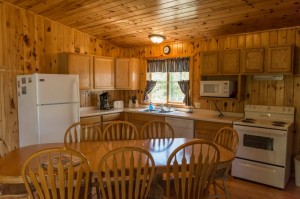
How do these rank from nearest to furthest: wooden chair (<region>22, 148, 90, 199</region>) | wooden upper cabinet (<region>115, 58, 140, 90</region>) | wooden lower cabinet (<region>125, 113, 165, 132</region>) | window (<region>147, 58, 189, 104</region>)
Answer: wooden chair (<region>22, 148, 90, 199</region>) → wooden lower cabinet (<region>125, 113, 165, 132</region>) → window (<region>147, 58, 189, 104</region>) → wooden upper cabinet (<region>115, 58, 140, 90</region>)

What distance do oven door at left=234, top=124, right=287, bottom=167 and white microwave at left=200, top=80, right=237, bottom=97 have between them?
58cm

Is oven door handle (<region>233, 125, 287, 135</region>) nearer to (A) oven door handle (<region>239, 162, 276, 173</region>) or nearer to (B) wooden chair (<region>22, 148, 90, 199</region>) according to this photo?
(A) oven door handle (<region>239, 162, 276, 173</region>)

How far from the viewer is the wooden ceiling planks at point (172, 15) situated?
2.87m

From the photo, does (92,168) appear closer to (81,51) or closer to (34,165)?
(34,165)

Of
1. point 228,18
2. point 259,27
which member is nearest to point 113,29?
point 228,18

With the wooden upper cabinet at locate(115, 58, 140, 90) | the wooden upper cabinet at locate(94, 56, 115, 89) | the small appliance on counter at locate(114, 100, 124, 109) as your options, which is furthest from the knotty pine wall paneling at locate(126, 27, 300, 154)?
the small appliance on counter at locate(114, 100, 124, 109)

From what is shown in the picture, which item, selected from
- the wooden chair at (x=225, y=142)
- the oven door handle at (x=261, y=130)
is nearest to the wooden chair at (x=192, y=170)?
the wooden chair at (x=225, y=142)

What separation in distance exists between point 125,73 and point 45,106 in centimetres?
194

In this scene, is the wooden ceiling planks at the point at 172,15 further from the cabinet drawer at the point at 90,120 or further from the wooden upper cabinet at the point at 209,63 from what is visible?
the cabinet drawer at the point at 90,120

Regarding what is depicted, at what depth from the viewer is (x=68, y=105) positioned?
11.7 ft

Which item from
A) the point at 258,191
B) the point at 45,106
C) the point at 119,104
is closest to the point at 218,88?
the point at 258,191

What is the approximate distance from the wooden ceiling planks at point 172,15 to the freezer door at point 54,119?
149 centimetres

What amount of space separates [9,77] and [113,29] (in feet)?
6.25

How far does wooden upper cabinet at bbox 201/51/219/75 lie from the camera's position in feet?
12.3
